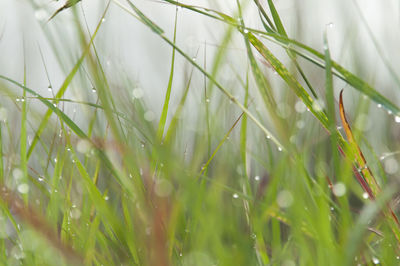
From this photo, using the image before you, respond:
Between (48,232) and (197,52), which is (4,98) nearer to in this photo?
(197,52)

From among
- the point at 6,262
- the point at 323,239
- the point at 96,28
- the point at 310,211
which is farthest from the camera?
the point at 96,28

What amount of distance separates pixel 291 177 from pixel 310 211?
0.16ft

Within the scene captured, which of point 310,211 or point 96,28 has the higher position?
A: point 96,28

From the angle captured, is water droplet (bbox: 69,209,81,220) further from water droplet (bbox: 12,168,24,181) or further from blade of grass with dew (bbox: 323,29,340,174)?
blade of grass with dew (bbox: 323,29,340,174)

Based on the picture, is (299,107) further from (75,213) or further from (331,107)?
(75,213)

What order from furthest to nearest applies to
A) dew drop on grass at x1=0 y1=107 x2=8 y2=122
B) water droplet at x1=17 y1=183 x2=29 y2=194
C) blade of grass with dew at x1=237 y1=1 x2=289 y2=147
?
dew drop on grass at x1=0 y1=107 x2=8 y2=122, water droplet at x1=17 y1=183 x2=29 y2=194, blade of grass with dew at x1=237 y1=1 x2=289 y2=147

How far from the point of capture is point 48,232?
49cm

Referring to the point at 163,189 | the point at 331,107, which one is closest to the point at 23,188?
the point at 163,189

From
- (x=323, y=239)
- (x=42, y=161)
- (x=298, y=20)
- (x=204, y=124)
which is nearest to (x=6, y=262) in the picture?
(x=42, y=161)

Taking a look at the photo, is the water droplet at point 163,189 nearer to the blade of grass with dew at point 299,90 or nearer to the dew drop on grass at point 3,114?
the blade of grass with dew at point 299,90

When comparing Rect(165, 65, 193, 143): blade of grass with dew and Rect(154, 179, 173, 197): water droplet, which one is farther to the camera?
Rect(165, 65, 193, 143): blade of grass with dew

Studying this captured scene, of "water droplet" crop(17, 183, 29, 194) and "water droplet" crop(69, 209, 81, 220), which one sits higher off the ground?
"water droplet" crop(17, 183, 29, 194)

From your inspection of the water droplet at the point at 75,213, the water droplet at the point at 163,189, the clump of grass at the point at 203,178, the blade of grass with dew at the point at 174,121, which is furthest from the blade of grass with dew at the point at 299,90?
the water droplet at the point at 75,213

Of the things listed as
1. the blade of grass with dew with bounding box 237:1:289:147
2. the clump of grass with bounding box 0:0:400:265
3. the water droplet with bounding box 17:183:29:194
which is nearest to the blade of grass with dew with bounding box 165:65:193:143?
the clump of grass with bounding box 0:0:400:265
